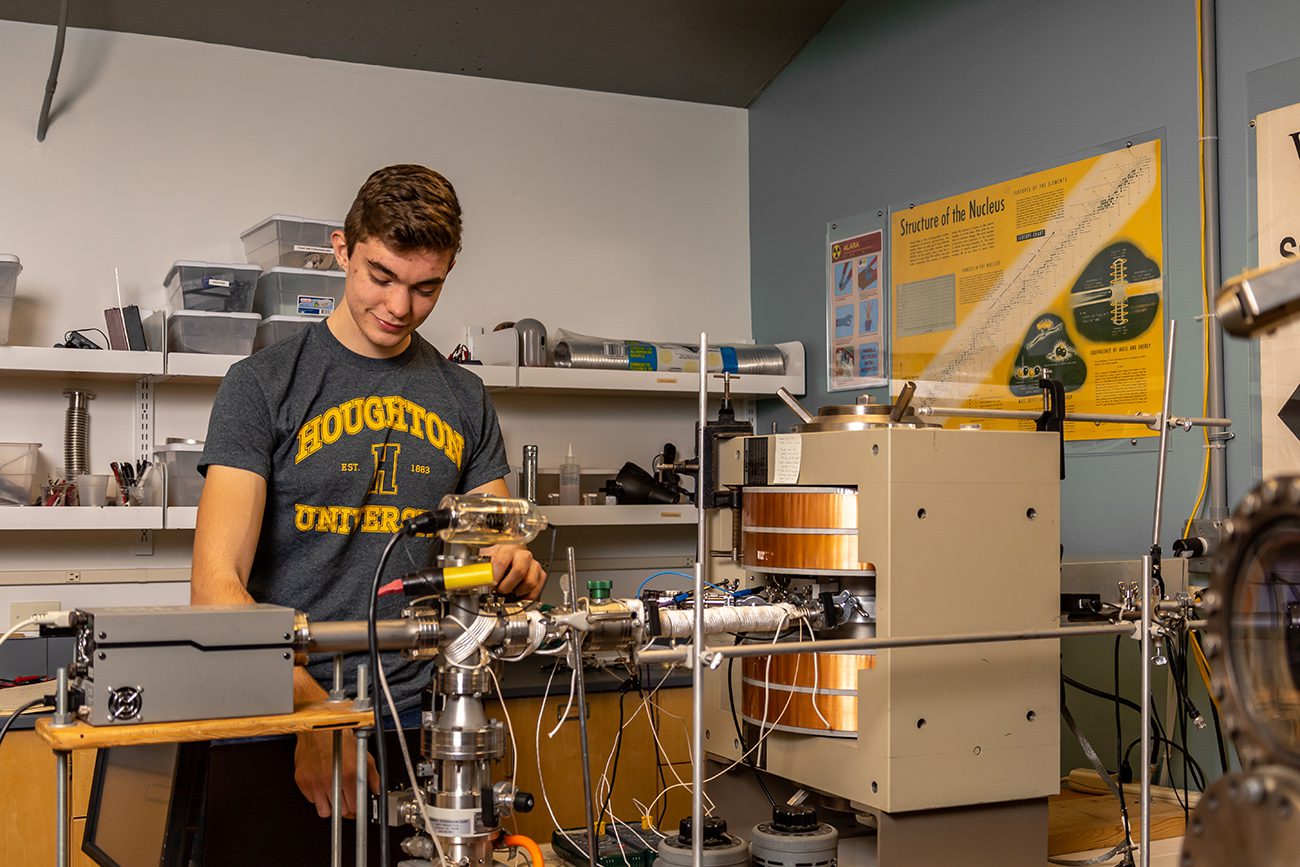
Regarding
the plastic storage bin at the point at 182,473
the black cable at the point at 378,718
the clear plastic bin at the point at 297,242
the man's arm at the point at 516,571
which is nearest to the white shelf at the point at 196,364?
the plastic storage bin at the point at 182,473

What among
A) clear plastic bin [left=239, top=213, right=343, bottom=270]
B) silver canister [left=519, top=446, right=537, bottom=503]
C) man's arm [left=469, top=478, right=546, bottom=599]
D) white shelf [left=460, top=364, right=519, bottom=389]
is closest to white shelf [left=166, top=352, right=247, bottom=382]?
clear plastic bin [left=239, top=213, right=343, bottom=270]

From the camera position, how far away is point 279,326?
2.86 meters

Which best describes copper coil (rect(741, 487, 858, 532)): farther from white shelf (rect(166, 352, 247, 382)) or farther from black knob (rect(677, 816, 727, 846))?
white shelf (rect(166, 352, 247, 382))

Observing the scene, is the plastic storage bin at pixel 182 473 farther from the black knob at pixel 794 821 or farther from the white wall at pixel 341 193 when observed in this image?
the black knob at pixel 794 821

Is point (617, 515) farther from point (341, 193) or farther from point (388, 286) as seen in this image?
point (388, 286)

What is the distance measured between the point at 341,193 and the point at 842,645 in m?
2.39

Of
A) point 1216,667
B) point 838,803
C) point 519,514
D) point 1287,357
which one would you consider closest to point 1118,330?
point 1287,357

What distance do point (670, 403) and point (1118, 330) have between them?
1.49 metres

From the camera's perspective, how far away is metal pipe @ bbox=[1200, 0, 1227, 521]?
231cm

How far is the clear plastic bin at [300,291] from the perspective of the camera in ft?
9.34

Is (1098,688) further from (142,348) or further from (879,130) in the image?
(142,348)

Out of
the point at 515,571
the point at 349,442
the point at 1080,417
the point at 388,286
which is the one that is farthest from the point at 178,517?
the point at 1080,417

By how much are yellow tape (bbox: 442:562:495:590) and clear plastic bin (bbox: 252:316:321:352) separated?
1881 millimetres

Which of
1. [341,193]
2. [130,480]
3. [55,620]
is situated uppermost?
[341,193]
